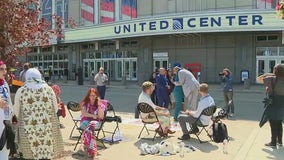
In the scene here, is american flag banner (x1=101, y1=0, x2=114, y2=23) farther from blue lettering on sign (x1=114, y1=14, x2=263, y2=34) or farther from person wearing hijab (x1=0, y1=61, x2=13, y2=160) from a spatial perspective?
person wearing hijab (x1=0, y1=61, x2=13, y2=160)

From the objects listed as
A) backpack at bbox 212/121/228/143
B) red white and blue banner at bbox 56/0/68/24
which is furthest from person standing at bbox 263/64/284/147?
red white and blue banner at bbox 56/0/68/24

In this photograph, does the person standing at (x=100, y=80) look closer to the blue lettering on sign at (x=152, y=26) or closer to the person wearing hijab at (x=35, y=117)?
the person wearing hijab at (x=35, y=117)

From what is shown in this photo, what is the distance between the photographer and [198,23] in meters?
29.8

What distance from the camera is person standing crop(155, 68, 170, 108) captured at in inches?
531

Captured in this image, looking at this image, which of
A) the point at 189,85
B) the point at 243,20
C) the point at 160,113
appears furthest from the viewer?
the point at 243,20

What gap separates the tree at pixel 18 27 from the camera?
23.3 ft

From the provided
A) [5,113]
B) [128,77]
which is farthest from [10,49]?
[128,77]

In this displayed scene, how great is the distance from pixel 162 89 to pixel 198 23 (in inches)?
681

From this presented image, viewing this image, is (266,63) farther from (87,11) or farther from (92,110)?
(92,110)

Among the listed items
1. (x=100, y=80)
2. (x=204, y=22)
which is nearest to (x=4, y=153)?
(x=100, y=80)

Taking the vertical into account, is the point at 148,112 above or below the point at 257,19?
below

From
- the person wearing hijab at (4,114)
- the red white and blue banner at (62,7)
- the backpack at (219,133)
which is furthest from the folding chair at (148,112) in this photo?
the red white and blue banner at (62,7)

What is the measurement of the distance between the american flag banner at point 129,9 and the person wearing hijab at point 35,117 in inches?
1320

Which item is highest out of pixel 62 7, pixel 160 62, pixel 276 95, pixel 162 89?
pixel 62 7
